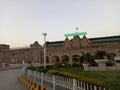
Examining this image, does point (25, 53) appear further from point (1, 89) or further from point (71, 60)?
point (1, 89)

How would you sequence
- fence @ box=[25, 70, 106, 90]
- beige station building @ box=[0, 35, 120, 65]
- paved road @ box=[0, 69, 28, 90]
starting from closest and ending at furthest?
fence @ box=[25, 70, 106, 90] → paved road @ box=[0, 69, 28, 90] → beige station building @ box=[0, 35, 120, 65]

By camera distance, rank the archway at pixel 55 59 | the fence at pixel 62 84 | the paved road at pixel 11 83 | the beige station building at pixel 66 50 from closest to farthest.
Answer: the fence at pixel 62 84 < the paved road at pixel 11 83 < the beige station building at pixel 66 50 < the archway at pixel 55 59

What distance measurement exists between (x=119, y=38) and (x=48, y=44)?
28712 millimetres

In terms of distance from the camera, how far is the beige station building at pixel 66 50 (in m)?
61.5

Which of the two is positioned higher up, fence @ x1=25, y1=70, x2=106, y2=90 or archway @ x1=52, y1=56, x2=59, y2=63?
archway @ x1=52, y1=56, x2=59, y2=63

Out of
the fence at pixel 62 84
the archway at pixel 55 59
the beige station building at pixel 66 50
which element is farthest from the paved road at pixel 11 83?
the archway at pixel 55 59

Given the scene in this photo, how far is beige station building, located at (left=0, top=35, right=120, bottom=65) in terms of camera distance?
2421 inches

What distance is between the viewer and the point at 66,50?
2694 inches

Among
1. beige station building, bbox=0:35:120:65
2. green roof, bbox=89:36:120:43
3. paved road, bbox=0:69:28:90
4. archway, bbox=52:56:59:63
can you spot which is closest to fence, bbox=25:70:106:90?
paved road, bbox=0:69:28:90

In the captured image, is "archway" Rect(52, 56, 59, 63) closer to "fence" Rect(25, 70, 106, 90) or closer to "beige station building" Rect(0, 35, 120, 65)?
"beige station building" Rect(0, 35, 120, 65)

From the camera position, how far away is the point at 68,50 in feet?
222

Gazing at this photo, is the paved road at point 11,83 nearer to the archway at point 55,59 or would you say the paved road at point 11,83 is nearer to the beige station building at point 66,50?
the beige station building at point 66,50

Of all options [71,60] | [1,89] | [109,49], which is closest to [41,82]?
[1,89]

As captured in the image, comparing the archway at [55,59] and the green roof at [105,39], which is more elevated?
the green roof at [105,39]
